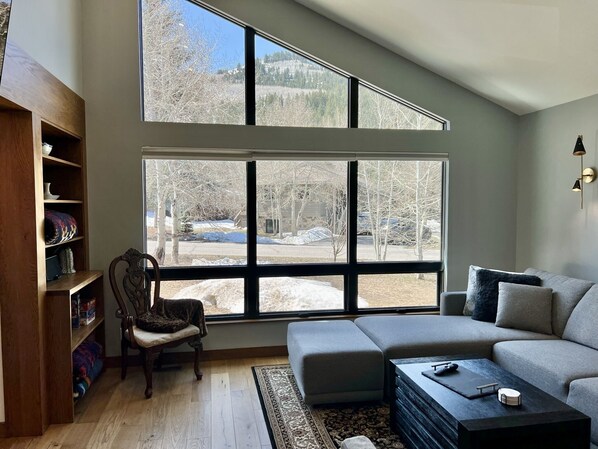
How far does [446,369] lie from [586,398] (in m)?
0.74

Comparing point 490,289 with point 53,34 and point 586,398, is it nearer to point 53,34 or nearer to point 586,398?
point 586,398

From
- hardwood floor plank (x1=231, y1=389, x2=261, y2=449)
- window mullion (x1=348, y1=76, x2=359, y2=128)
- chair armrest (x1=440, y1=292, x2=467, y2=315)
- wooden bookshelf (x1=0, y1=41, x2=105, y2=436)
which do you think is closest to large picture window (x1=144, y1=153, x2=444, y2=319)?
window mullion (x1=348, y1=76, x2=359, y2=128)

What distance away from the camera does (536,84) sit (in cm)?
353

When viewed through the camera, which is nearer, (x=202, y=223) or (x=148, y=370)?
(x=148, y=370)

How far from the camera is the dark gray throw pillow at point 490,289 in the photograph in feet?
11.3

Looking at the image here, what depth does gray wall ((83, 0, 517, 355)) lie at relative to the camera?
3.54 metres

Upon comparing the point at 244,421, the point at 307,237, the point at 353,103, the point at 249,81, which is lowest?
the point at 244,421

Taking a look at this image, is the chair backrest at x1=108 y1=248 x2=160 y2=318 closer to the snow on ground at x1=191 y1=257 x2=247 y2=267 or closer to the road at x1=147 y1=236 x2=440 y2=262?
the road at x1=147 y1=236 x2=440 y2=262

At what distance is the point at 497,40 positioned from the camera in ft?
10.3

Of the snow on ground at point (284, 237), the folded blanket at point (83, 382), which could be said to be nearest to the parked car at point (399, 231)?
the snow on ground at point (284, 237)

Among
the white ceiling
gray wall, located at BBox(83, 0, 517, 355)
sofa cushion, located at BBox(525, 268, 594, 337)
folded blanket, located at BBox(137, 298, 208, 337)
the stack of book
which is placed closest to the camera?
the white ceiling

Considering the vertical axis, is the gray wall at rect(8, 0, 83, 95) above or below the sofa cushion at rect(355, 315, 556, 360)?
above

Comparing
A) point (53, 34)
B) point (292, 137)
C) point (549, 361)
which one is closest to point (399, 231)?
point (292, 137)

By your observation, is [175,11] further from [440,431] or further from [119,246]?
[440,431]
